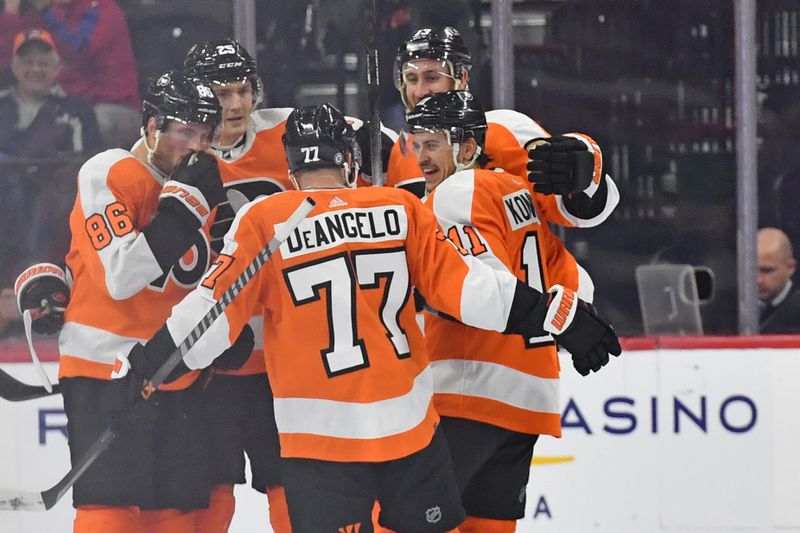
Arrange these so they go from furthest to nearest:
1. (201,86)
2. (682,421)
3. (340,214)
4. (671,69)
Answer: (671,69) < (682,421) < (201,86) < (340,214)

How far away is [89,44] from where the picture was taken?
391 cm

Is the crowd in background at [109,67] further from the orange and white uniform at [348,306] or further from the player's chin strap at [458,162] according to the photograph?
the orange and white uniform at [348,306]

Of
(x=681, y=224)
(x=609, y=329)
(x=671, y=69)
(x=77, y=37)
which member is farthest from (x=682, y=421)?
(x=77, y=37)

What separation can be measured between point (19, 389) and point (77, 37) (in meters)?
1.06

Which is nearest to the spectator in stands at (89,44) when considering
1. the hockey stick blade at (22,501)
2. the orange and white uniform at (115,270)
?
the orange and white uniform at (115,270)

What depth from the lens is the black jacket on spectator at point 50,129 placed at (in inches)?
153

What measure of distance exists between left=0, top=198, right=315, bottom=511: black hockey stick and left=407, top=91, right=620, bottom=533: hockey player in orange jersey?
38 centimetres

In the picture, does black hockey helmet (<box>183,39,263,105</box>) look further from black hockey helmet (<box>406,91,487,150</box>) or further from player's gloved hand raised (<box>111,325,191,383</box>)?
player's gloved hand raised (<box>111,325,191,383</box>)

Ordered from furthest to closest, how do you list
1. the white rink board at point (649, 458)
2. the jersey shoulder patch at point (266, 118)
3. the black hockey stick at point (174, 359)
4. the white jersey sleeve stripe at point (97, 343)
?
the white rink board at point (649, 458)
the jersey shoulder patch at point (266, 118)
the white jersey sleeve stripe at point (97, 343)
the black hockey stick at point (174, 359)

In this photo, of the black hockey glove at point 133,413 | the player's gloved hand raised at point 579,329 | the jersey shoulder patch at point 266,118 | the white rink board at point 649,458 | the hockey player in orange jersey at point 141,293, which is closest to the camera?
the player's gloved hand raised at point 579,329

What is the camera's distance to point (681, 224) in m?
4.01

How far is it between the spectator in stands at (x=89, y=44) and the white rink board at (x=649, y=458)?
32.5 inches

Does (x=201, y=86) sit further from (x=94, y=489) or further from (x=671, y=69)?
A: (x=671, y=69)

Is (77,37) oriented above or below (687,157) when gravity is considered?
above
